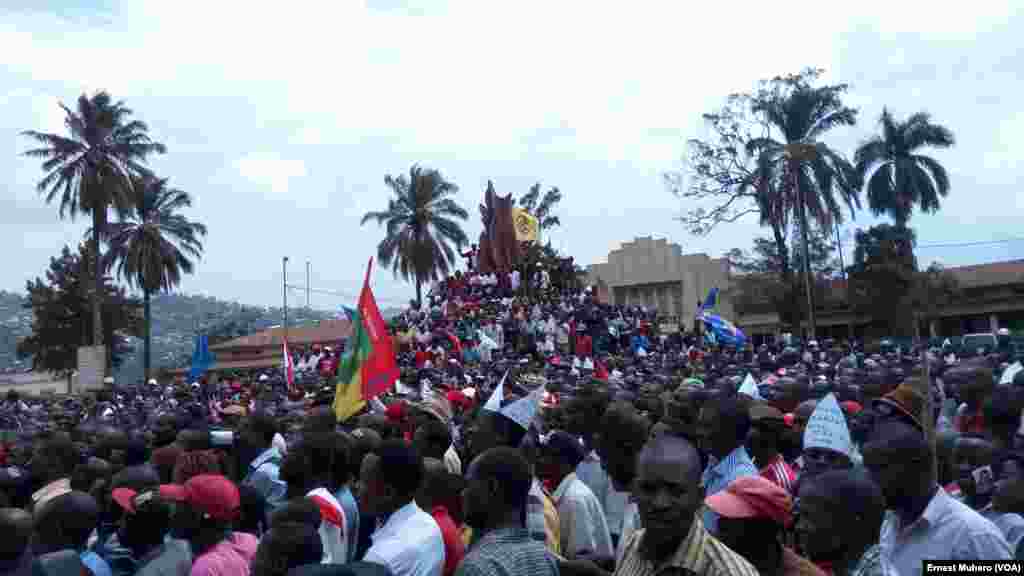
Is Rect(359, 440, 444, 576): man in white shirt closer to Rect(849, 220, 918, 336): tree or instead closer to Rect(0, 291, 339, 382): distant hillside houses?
Rect(849, 220, 918, 336): tree

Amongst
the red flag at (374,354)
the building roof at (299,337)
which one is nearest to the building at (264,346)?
the building roof at (299,337)

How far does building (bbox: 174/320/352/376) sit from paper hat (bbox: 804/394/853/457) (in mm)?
44725

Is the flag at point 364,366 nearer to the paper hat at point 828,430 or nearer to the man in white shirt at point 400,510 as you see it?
the man in white shirt at point 400,510

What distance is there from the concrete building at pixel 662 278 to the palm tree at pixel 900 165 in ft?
37.8

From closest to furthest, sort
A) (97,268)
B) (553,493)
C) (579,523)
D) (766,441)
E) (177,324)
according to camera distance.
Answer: (579,523) < (553,493) < (766,441) < (97,268) < (177,324)

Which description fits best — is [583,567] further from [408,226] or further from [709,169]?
[408,226]

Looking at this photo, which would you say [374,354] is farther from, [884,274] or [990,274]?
[990,274]

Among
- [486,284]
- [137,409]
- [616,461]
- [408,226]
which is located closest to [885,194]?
[486,284]

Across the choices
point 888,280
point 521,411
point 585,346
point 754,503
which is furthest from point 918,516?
point 888,280

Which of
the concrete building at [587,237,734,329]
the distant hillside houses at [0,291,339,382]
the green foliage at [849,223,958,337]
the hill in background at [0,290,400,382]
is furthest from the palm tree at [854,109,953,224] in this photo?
the distant hillside houses at [0,291,339,382]

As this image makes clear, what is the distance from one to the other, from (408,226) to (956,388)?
42.3 m

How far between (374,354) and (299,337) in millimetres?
49711

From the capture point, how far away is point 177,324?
128 metres

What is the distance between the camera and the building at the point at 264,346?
5091 cm
